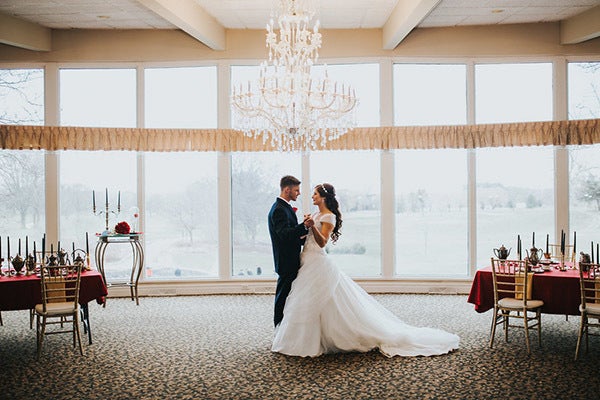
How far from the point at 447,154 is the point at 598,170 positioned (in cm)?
229

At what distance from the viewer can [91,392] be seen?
4113 mm

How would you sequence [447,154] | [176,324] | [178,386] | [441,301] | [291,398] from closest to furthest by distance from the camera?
[291,398] < [178,386] < [176,324] < [441,301] < [447,154]

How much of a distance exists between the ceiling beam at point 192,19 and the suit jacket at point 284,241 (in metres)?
3.00

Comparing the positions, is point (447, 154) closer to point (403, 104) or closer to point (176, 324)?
point (403, 104)

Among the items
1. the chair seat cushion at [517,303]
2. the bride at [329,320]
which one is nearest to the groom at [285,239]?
the bride at [329,320]

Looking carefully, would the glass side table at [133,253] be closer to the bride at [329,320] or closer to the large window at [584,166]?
the bride at [329,320]

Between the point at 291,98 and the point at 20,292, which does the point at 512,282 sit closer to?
the point at 291,98

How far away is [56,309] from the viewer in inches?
202

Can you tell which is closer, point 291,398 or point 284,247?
point 291,398

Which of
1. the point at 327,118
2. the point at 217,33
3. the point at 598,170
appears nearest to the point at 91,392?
the point at 327,118

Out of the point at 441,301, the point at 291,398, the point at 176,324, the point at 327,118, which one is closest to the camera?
the point at 291,398

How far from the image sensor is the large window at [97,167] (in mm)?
8289

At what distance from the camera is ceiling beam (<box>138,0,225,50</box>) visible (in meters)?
6.35

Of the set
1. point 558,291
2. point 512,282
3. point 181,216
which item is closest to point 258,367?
point 512,282
